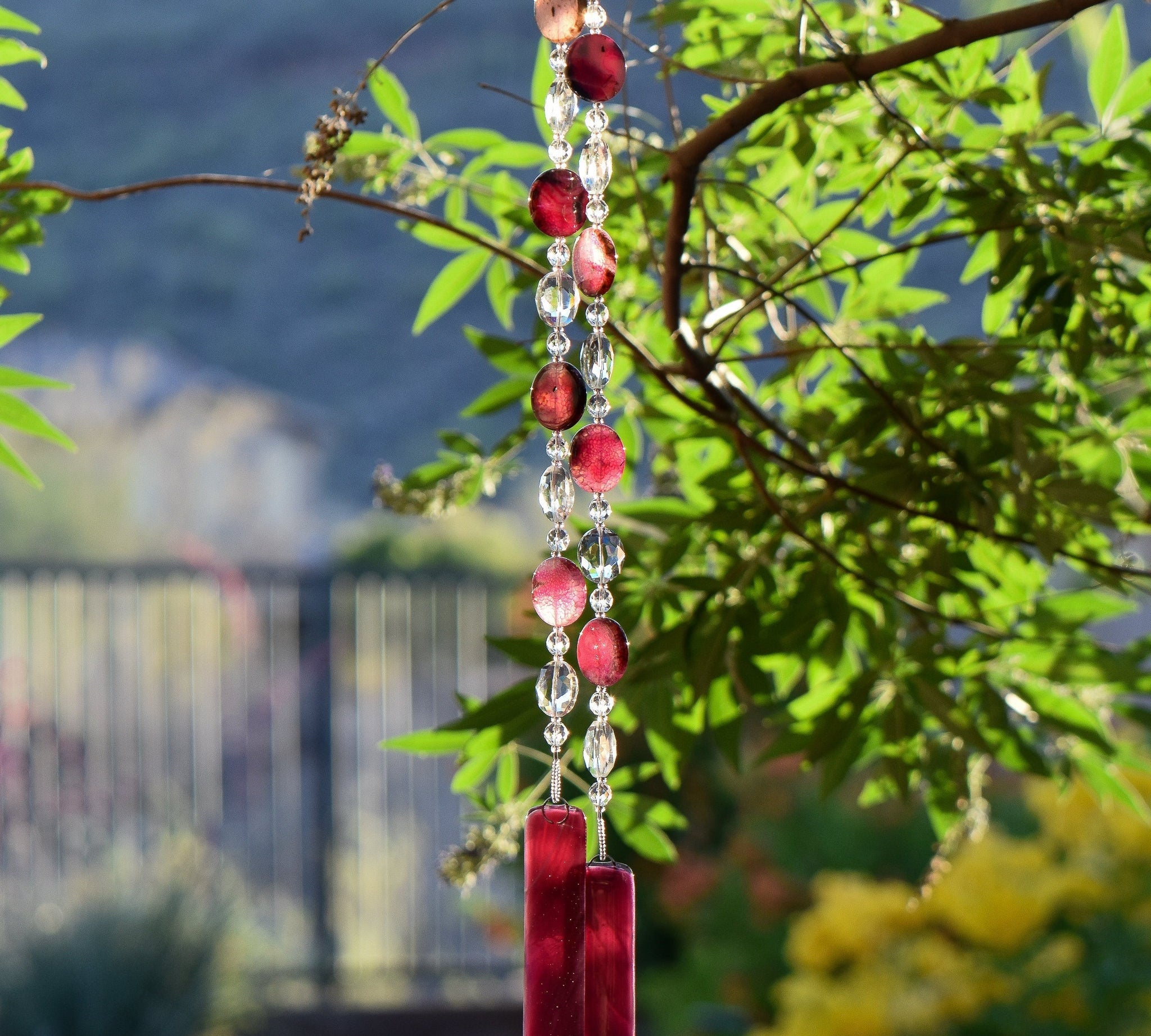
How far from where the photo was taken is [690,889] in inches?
133

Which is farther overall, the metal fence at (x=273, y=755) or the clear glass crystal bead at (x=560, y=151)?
the metal fence at (x=273, y=755)

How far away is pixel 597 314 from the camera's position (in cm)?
53

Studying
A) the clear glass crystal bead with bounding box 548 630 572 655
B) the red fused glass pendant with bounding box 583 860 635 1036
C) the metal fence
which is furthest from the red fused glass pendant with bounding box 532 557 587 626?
the metal fence

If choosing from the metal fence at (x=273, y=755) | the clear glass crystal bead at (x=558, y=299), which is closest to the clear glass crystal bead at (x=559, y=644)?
the clear glass crystal bead at (x=558, y=299)

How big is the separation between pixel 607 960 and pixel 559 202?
1.03 feet

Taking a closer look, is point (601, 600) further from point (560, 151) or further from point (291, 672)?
point (291, 672)

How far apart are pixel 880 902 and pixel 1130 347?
4.23 feet

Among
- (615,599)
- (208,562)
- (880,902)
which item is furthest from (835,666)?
(208,562)

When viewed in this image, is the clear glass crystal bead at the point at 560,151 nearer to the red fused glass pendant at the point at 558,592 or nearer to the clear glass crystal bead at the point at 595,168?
the clear glass crystal bead at the point at 595,168

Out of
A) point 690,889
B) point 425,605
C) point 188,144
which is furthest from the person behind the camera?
point 188,144

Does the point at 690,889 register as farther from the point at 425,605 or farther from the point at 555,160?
the point at 425,605

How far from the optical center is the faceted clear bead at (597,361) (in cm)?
52

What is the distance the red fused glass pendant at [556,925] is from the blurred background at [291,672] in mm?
373

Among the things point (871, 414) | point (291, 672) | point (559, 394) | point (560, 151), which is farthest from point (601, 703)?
point (291, 672)
